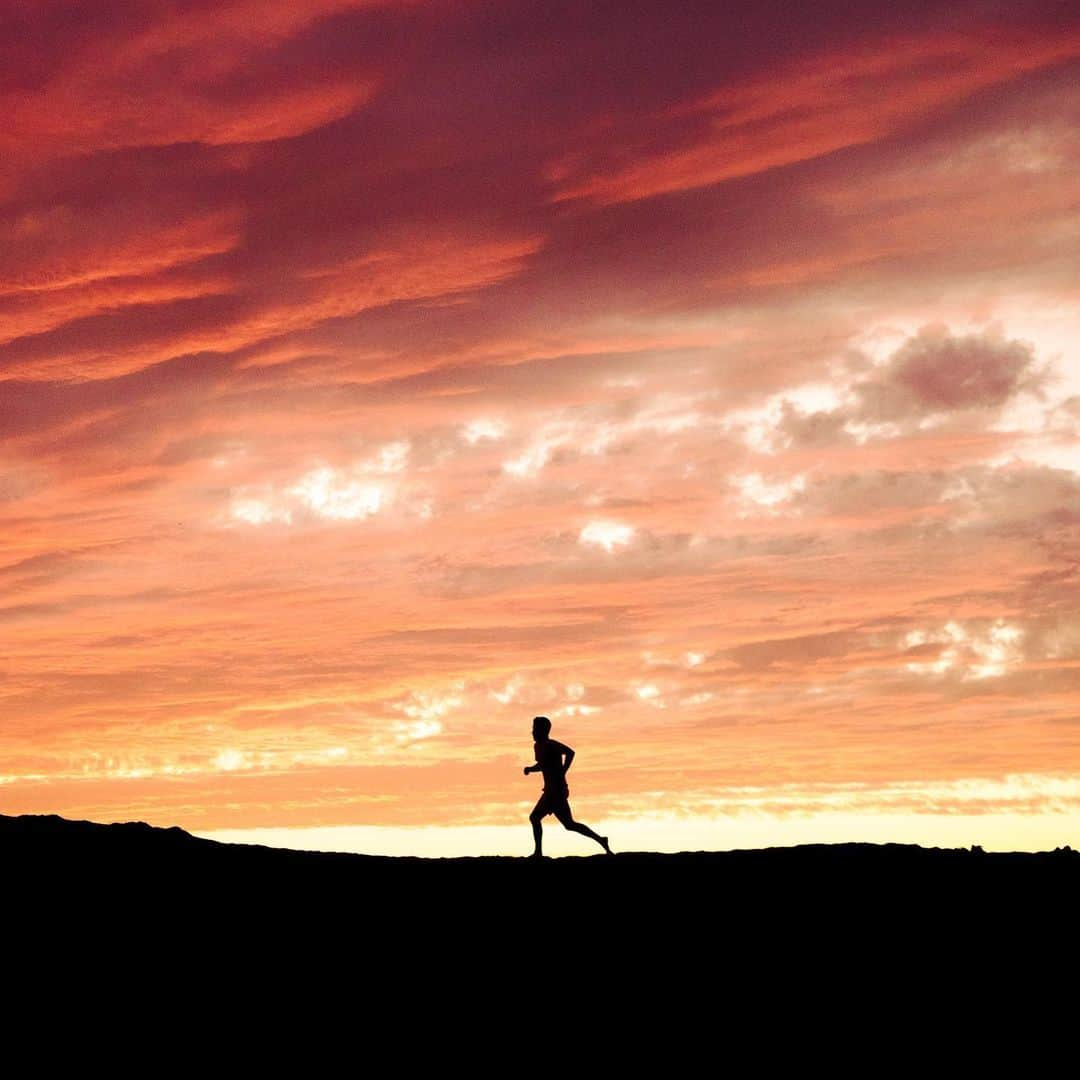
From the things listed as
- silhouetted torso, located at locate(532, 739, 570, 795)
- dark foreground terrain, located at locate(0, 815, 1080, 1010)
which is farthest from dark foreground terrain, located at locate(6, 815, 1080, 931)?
silhouetted torso, located at locate(532, 739, 570, 795)

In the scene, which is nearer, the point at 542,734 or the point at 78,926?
the point at 78,926

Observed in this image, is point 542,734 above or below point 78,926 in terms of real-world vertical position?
above

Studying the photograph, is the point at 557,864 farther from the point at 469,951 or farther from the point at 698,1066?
the point at 698,1066

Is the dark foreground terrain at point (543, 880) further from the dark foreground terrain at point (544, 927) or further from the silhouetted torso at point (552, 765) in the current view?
the silhouetted torso at point (552, 765)

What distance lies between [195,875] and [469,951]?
5.07m

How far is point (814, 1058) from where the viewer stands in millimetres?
17688

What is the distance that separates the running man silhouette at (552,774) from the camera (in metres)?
23.3

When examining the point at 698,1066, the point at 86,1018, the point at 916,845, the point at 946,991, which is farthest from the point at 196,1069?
the point at 916,845

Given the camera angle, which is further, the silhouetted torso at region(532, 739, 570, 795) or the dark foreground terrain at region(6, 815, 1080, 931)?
the silhouetted torso at region(532, 739, 570, 795)

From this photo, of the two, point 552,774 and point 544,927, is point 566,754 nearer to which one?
point 552,774

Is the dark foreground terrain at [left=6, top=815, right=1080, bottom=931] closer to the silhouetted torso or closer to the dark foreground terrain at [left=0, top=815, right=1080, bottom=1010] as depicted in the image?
the dark foreground terrain at [left=0, top=815, right=1080, bottom=1010]

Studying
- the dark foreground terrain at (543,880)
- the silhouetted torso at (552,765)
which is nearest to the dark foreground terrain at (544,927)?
the dark foreground terrain at (543,880)

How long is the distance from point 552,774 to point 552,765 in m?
0.13

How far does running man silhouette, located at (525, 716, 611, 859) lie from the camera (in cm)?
2330
